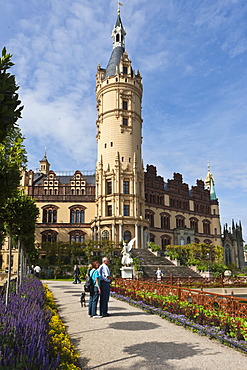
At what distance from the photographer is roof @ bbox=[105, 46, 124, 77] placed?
182ft

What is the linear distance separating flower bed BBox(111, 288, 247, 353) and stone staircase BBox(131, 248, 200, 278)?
21.1 metres

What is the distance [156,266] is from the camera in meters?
38.7

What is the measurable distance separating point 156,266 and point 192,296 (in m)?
28.0

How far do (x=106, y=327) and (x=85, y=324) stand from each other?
89 cm

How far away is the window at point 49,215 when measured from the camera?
176ft

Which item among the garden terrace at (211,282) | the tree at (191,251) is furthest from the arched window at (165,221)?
the garden terrace at (211,282)

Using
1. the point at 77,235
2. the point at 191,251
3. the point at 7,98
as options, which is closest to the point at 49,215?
the point at 77,235

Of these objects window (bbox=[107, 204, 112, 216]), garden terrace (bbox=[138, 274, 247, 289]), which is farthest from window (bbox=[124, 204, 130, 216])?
garden terrace (bbox=[138, 274, 247, 289])

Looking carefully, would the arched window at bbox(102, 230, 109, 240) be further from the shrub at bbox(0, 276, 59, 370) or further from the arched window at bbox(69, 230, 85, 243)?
the shrub at bbox(0, 276, 59, 370)

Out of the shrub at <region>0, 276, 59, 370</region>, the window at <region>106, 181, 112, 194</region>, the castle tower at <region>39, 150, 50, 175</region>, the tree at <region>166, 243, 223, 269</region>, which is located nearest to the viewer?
the shrub at <region>0, 276, 59, 370</region>

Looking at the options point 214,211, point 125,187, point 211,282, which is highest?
point 125,187

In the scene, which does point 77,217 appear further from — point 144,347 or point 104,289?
point 144,347

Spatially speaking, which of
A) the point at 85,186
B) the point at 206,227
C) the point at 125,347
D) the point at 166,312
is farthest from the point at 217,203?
the point at 125,347

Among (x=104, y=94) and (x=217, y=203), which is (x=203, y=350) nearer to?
(x=104, y=94)
